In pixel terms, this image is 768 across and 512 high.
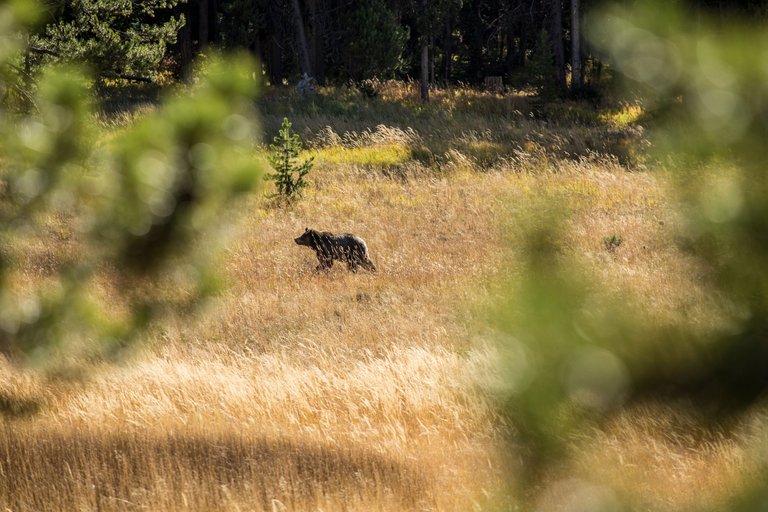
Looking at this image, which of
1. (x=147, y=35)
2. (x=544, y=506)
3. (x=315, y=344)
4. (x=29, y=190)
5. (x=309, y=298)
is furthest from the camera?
(x=147, y=35)

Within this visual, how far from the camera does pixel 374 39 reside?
29.4 meters

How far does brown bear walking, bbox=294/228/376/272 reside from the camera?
407 inches

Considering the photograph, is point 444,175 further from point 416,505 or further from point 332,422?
point 416,505

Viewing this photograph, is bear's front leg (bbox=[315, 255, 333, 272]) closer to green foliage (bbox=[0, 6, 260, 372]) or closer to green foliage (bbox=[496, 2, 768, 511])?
green foliage (bbox=[0, 6, 260, 372])

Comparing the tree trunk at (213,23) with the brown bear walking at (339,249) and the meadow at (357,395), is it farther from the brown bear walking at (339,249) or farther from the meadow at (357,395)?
the brown bear walking at (339,249)

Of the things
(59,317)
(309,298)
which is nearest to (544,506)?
(59,317)

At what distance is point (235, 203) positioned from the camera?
11.9 feet

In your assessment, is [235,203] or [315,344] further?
[315,344]

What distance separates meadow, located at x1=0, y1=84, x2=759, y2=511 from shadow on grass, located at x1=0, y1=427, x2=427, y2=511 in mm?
15

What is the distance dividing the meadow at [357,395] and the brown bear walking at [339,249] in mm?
204

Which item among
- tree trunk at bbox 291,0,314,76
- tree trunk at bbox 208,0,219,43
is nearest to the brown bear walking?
tree trunk at bbox 291,0,314,76

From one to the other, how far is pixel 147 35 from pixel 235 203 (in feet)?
24.5

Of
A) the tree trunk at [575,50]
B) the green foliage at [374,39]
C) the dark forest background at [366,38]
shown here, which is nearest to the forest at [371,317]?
the dark forest background at [366,38]

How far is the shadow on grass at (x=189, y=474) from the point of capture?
4262 mm
